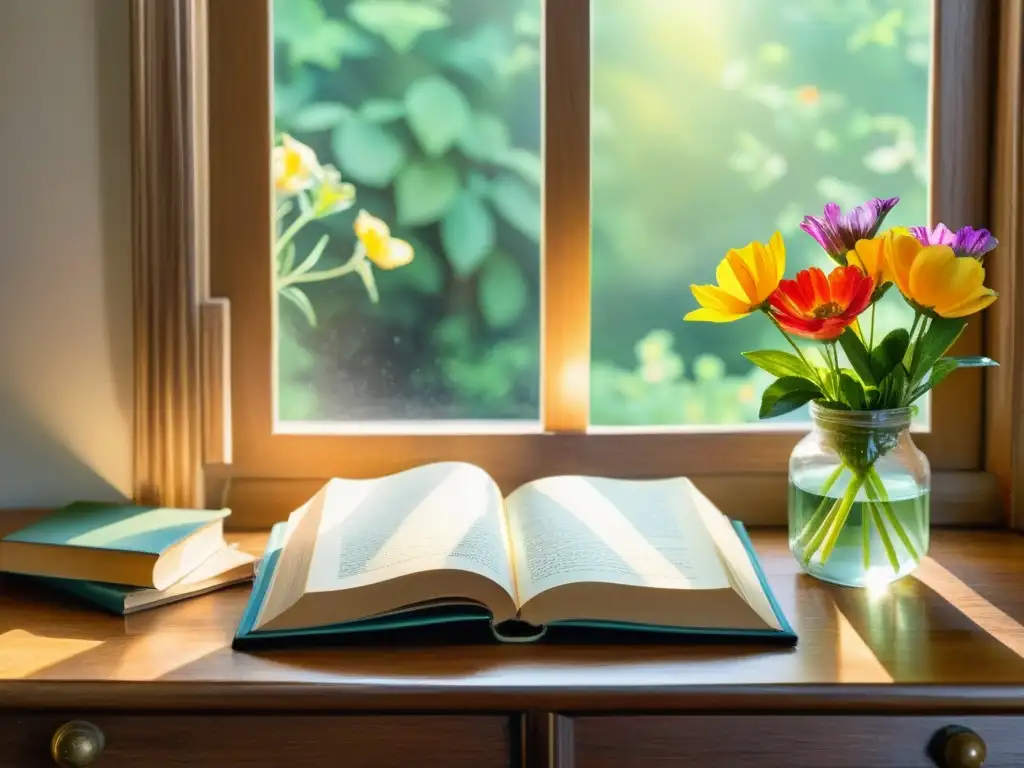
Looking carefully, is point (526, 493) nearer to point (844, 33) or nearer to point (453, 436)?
point (453, 436)

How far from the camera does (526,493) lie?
1.21 m

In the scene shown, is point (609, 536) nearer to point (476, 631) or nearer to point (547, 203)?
A: point (476, 631)

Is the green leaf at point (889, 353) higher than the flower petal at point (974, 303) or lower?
lower

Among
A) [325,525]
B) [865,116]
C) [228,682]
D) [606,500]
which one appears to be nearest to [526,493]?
[606,500]

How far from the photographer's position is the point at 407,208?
1364mm

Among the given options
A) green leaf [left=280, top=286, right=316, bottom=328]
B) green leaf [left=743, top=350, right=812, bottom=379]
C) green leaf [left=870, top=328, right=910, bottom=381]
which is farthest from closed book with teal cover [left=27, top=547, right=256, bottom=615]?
green leaf [left=870, top=328, right=910, bottom=381]

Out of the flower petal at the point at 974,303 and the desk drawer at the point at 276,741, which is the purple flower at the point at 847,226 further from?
the desk drawer at the point at 276,741

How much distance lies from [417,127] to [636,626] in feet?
2.40

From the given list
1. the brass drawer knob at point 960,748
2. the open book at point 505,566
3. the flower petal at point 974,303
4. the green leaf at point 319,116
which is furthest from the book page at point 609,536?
the green leaf at point 319,116

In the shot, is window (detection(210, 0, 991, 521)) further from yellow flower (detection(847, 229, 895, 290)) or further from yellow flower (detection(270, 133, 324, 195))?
yellow flower (detection(847, 229, 895, 290))

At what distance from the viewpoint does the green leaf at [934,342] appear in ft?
3.30

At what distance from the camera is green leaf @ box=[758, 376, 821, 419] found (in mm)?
1024

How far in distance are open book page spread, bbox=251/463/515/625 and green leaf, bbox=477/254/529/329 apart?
0.24m

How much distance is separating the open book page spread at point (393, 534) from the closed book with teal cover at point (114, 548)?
0.33 ft
